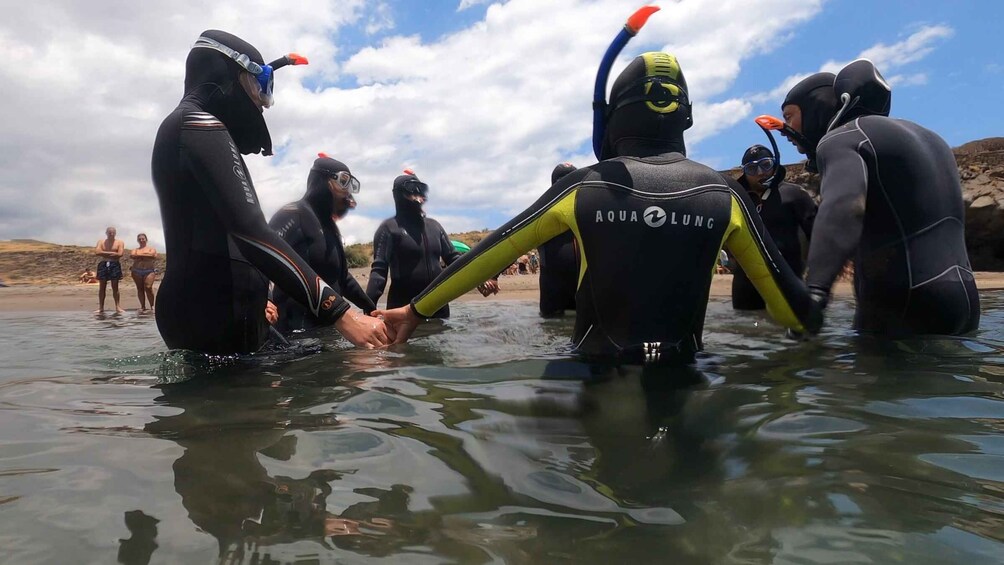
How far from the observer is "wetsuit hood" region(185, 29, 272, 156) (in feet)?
8.91

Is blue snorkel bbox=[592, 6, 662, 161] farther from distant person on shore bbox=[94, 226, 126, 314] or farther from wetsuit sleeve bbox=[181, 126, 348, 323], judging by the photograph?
distant person on shore bbox=[94, 226, 126, 314]

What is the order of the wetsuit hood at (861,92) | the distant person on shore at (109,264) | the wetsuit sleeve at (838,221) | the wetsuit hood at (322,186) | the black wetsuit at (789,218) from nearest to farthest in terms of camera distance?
the wetsuit sleeve at (838,221)
the wetsuit hood at (861,92)
the wetsuit hood at (322,186)
the black wetsuit at (789,218)
the distant person on shore at (109,264)

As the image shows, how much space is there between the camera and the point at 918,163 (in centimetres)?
269

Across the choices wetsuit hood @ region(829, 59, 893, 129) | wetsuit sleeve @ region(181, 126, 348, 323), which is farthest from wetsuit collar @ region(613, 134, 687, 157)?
wetsuit sleeve @ region(181, 126, 348, 323)

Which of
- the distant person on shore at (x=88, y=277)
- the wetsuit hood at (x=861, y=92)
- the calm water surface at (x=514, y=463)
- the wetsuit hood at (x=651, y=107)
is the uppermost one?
the wetsuit hood at (x=861, y=92)

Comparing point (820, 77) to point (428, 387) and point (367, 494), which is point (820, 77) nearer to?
point (428, 387)

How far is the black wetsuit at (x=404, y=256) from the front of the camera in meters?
6.18

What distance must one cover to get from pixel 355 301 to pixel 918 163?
3997 millimetres

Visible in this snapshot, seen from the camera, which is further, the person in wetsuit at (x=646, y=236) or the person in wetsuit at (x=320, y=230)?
the person in wetsuit at (x=320, y=230)

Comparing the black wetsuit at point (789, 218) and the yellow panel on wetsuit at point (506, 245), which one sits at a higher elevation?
the black wetsuit at point (789, 218)

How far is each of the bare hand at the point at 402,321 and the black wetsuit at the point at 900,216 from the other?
1.79 meters

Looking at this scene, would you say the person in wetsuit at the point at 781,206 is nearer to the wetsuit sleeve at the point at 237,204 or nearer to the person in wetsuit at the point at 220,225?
the person in wetsuit at the point at 220,225

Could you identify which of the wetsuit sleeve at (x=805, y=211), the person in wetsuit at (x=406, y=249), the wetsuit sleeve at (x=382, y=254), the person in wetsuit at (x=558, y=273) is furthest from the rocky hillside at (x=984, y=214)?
the wetsuit sleeve at (x=382, y=254)

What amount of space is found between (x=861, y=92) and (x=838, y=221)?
2.85 ft
